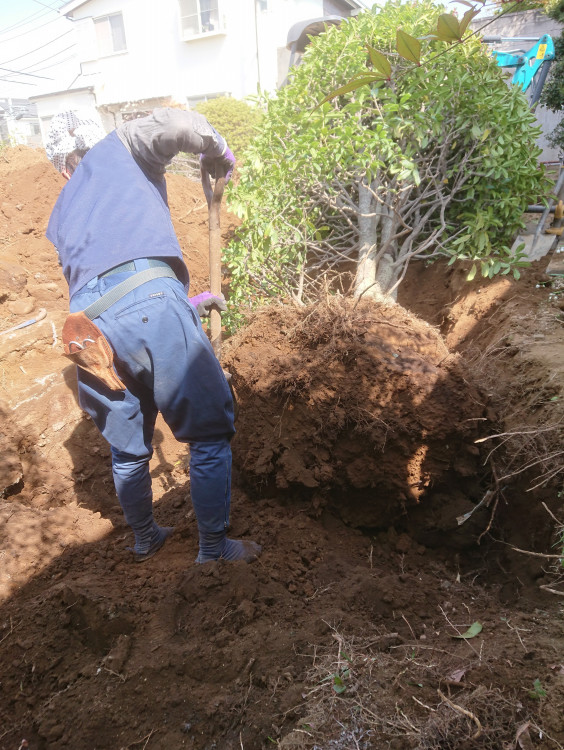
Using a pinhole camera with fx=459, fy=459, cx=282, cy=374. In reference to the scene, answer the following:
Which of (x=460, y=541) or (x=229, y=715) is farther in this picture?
(x=460, y=541)

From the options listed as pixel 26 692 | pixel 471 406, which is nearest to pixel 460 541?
pixel 471 406

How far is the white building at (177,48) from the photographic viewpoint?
48.9ft

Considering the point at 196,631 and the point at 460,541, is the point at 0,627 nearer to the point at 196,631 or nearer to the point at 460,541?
the point at 196,631

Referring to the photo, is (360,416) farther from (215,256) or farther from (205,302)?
(215,256)

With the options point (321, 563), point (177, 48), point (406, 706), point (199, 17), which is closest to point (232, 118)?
point (199, 17)

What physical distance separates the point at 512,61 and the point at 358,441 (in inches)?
227

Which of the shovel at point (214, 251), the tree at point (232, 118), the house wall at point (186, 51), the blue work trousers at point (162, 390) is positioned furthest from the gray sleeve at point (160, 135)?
the house wall at point (186, 51)

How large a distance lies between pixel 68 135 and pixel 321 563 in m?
2.48

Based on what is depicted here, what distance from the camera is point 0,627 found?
1.94 m

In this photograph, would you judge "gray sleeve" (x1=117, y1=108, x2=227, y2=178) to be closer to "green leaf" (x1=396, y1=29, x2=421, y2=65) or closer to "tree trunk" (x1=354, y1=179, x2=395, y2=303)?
"green leaf" (x1=396, y1=29, x2=421, y2=65)

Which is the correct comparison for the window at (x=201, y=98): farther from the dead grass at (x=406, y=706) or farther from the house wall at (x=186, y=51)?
the dead grass at (x=406, y=706)

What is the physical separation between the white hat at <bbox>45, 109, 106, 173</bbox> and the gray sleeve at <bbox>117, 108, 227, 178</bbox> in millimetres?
298

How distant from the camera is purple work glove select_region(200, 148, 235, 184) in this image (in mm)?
2564

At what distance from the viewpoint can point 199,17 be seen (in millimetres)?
15070
